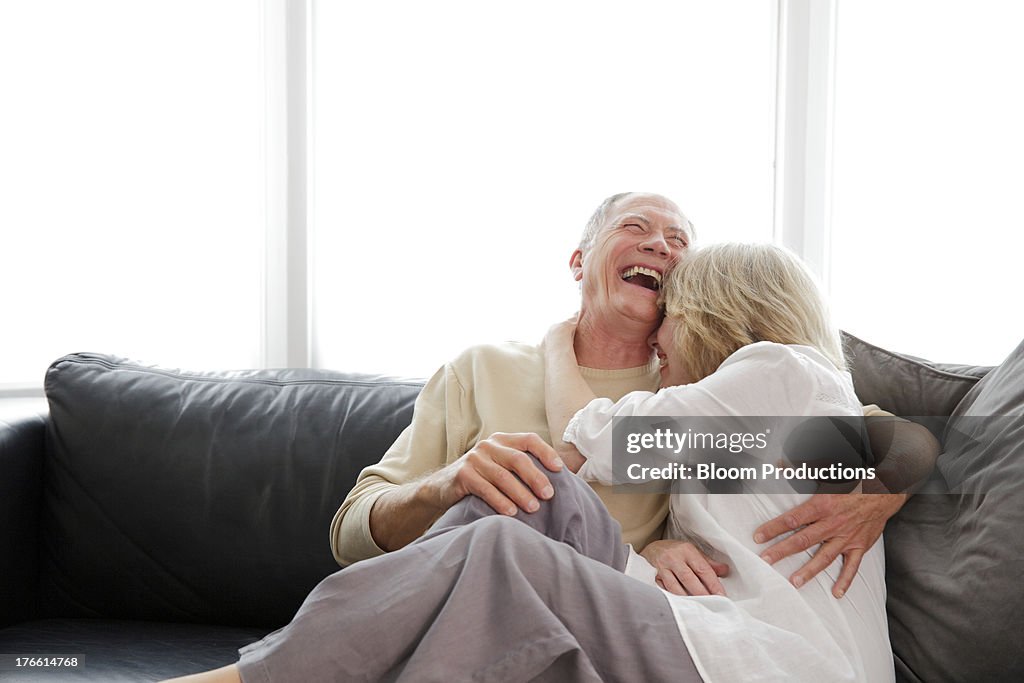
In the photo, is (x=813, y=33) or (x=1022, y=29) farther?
(x=813, y=33)

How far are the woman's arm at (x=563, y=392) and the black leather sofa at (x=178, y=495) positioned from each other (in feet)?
1.20

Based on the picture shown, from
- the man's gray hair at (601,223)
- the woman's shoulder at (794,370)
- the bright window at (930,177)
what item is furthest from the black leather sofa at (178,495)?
the bright window at (930,177)

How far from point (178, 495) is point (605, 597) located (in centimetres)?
108

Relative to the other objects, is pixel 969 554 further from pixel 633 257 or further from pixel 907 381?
pixel 633 257

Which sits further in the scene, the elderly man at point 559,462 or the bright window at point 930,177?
the bright window at point 930,177

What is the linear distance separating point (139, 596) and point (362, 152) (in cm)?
136

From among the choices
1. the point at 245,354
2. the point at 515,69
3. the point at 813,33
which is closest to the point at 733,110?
the point at 813,33

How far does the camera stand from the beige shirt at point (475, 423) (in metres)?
1.52

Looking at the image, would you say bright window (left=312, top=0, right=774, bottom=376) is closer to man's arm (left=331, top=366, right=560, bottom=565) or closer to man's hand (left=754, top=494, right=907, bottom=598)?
man's arm (left=331, top=366, right=560, bottom=565)

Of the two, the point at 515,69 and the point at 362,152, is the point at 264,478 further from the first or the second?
the point at 515,69

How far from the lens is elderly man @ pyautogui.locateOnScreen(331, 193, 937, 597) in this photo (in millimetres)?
1281

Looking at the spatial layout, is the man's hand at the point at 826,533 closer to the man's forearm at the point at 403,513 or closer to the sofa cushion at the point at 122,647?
the man's forearm at the point at 403,513

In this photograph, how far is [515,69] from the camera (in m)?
2.48

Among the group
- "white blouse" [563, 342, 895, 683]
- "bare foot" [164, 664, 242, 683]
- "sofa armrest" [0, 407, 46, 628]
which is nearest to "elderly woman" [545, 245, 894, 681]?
"white blouse" [563, 342, 895, 683]
